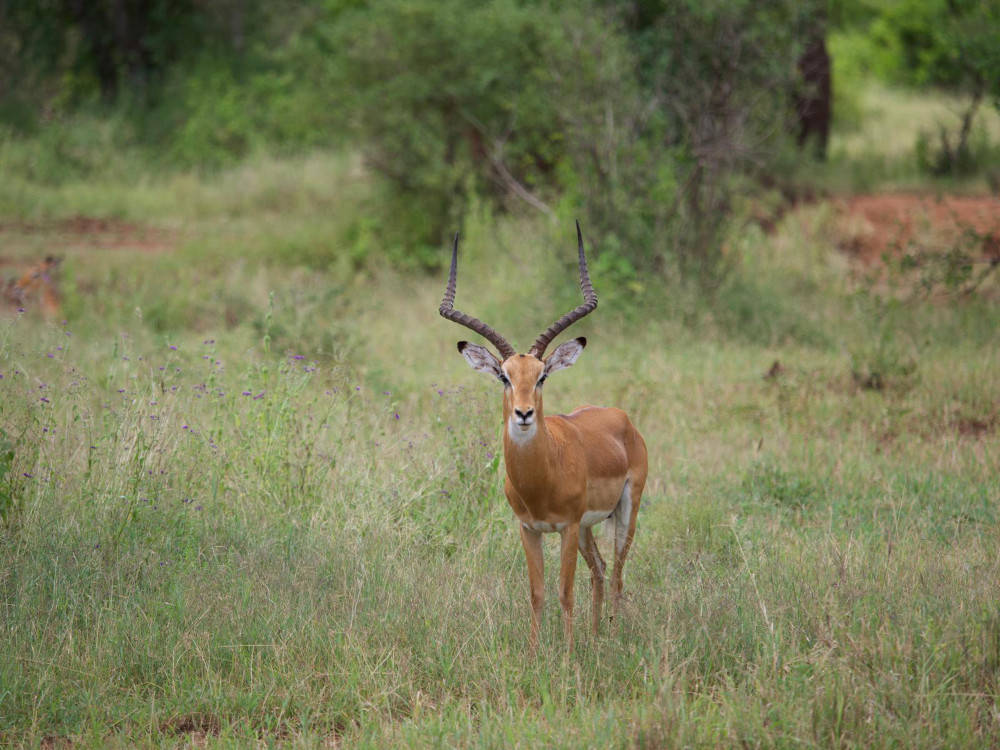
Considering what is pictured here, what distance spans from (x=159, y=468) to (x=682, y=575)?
2.92 m

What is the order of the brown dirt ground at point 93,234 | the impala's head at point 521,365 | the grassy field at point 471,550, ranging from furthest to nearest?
the brown dirt ground at point 93,234, the impala's head at point 521,365, the grassy field at point 471,550

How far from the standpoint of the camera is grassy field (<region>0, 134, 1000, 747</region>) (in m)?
4.01

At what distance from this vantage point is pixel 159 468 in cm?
594

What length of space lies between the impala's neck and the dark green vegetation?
64 centimetres

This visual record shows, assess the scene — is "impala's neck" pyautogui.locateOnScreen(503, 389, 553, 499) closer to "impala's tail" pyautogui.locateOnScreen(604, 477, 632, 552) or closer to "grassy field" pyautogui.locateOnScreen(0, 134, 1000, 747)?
"grassy field" pyautogui.locateOnScreen(0, 134, 1000, 747)

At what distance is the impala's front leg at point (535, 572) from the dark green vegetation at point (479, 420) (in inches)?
5.8

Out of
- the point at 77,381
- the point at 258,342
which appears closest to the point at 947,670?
the point at 77,381

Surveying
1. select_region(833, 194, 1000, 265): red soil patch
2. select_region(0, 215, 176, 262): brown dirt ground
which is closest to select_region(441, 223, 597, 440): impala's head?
select_region(833, 194, 1000, 265): red soil patch

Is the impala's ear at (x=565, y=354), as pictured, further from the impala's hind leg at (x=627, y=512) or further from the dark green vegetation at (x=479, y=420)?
the dark green vegetation at (x=479, y=420)

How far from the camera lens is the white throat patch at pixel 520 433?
4.48 metres

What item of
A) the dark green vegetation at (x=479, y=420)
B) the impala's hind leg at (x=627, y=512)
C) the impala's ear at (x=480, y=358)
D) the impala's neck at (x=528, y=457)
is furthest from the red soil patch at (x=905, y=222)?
the impala's neck at (x=528, y=457)

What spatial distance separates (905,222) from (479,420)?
10.1 metres

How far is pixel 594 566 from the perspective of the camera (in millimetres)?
5168

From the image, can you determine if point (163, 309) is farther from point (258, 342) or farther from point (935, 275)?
point (935, 275)
